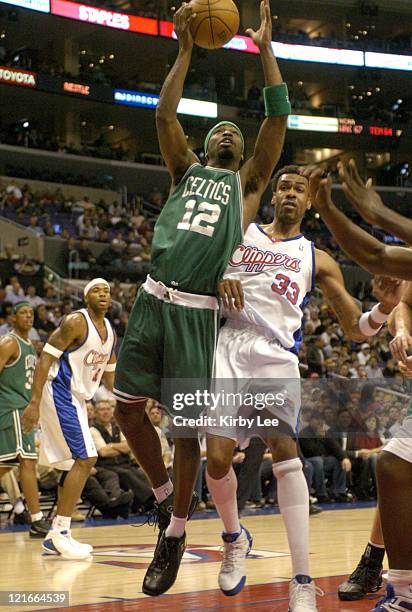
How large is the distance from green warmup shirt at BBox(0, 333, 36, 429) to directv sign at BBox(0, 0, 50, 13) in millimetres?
18152

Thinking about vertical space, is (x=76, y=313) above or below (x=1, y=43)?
below

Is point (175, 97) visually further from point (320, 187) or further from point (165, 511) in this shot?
point (165, 511)

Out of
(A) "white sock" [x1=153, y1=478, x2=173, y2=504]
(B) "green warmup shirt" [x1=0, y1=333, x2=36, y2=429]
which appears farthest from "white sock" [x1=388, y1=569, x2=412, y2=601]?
(B) "green warmup shirt" [x1=0, y1=333, x2=36, y2=429]

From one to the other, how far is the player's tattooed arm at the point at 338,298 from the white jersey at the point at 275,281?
0.20 ft

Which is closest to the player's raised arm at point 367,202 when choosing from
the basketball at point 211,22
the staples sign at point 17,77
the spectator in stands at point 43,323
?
the basketball at point 211,22

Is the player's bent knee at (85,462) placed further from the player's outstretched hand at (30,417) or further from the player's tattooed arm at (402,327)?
the player's tattooed arm at (402,327)

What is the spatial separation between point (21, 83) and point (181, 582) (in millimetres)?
21455

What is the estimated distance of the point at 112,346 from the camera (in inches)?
298

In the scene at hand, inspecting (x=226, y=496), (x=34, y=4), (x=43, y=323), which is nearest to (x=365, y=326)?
(x=226, y=496)

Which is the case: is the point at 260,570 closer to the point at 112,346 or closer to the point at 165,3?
the point at 112,346

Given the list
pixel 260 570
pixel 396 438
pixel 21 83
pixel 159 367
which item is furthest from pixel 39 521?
pixel 21 83

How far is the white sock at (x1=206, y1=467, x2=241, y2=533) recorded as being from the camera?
4656 mm

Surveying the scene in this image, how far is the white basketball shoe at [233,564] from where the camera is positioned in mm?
4520

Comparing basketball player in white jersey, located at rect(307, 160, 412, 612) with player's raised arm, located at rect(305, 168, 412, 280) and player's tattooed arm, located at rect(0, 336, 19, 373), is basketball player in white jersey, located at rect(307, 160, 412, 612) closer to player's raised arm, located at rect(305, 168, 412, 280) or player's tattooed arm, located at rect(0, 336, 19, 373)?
player's raised arm, located at rect(305, 168, 412, 280)
